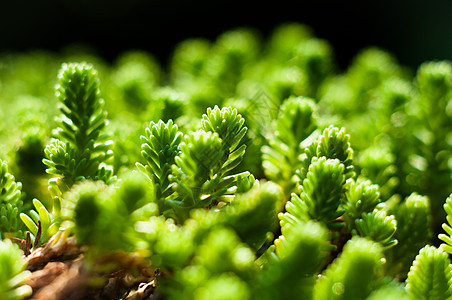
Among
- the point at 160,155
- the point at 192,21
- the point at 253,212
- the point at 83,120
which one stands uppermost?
the point at 192,21

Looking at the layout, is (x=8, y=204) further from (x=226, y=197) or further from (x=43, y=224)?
(x=226, y=197)

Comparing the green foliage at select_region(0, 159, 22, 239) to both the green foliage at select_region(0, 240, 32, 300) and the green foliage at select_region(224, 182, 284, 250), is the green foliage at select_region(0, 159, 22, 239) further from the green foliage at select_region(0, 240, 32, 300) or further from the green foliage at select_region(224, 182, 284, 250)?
the green foliage at select_region(224, 182, 284, 250)

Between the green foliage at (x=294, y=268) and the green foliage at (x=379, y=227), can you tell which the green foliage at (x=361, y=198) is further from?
the green foliage at (x=294, y=268)

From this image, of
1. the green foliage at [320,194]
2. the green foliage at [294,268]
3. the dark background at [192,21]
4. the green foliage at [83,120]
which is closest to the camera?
the green foliage at [294,268]

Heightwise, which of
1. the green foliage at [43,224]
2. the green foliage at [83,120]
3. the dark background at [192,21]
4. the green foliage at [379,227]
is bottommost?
the green foliage at [379,227]

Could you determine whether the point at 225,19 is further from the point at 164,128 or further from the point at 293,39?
the point at 164,128

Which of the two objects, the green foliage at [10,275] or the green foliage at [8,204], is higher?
the green foliage at [8,204]

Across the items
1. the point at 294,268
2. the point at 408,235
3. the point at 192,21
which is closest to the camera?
the point at 294,268

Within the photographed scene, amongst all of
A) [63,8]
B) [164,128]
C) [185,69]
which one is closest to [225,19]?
[63,8]

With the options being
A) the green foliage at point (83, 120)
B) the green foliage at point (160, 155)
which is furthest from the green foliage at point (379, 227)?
the green foliage at point (83, 120)

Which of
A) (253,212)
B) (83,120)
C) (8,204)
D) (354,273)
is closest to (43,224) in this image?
(8,204)
